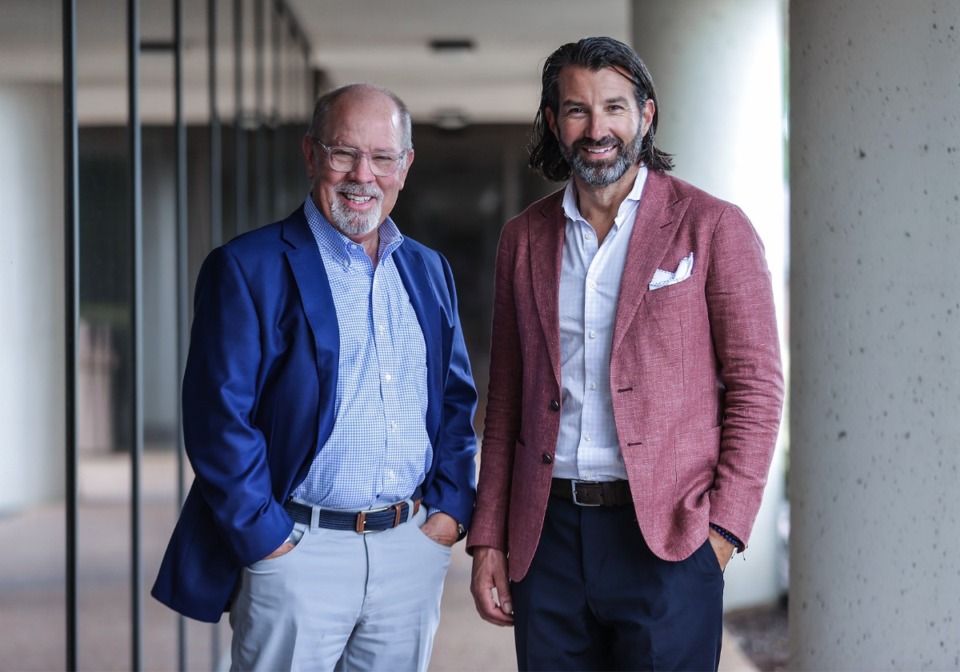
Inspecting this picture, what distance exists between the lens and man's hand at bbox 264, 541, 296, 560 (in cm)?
230

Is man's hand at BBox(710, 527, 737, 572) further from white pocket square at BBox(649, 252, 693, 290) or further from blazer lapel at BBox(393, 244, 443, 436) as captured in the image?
blazer lapel at BBox(393, 244, 443, 436)

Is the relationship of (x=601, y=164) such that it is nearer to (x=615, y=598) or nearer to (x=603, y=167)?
(x=603, y=167)

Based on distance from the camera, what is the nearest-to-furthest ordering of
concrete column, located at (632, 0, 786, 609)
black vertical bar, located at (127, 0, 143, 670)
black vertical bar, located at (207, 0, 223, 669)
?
black vertical bar, located at (127, 0, 143, 670) < black vertical bar, located at (207, 0, 223, 669) < concrete column, located at (632, 0, 786, 609)

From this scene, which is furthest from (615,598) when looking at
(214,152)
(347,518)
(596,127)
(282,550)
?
(214,152)

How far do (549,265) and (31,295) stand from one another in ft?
3.95

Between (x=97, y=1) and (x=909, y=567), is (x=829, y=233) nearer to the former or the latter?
(x=909, y=567)

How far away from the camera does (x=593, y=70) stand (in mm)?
2238

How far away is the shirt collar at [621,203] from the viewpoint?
7.55 feet

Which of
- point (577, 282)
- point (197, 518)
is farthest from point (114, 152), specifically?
point (577, 282)

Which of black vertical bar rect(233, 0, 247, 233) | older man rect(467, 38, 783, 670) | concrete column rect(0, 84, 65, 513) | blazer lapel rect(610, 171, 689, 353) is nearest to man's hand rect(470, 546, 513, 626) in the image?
older man rect(467, 38, 783, 670)

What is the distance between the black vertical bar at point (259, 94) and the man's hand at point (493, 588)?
4299 mm

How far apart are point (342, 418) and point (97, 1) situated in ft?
5.05

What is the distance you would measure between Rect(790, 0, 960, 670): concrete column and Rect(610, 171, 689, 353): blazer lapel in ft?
2.06

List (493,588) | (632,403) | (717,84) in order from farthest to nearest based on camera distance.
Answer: (717,84) < (493,588) < (632,403)
